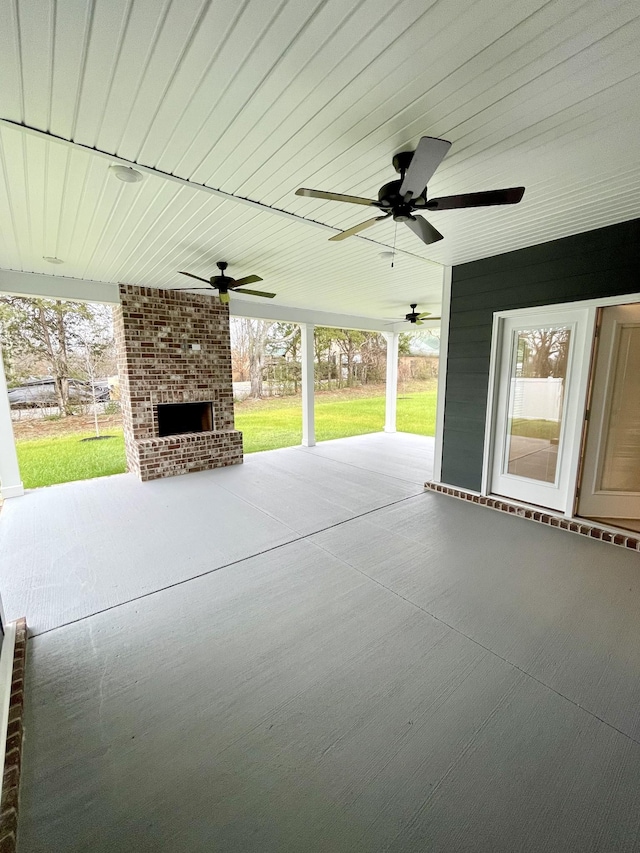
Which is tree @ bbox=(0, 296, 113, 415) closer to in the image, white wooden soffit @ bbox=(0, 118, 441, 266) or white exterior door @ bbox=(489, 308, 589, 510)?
white wooden soffit @ bbox=(0, 118, 441, 266)

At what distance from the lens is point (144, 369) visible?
17.0ft

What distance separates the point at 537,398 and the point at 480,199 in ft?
8.25

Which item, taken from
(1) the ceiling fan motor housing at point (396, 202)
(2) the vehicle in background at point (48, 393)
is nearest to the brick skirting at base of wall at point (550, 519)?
(1) the ceiling fan motor housing at point (396, 202)

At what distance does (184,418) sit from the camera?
587 centimetres

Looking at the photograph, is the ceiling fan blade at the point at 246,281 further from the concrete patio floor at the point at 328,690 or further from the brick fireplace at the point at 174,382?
the concrete patio floor at the point at 328,690

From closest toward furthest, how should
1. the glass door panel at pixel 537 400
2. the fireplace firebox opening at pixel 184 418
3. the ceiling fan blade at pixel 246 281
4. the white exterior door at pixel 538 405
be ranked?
1. the white exterior door at pixel 538 405
2. the glass door panel at pixel 537 400
3. the ceiling fan blade at pixel 246 281
4. the fireplace firebox opening at pixel 184 418

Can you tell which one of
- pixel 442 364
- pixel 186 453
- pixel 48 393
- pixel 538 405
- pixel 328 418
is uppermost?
pixel 442 364

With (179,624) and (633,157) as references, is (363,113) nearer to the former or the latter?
(633,157)

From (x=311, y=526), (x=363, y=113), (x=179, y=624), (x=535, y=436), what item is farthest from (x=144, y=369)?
(x=535, y=436)

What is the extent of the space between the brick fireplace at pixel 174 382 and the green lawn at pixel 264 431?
130 cm

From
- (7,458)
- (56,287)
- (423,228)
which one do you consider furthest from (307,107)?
(7,458)

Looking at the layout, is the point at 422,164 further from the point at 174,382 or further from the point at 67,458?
the point at 67,458

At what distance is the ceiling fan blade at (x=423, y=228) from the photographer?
225cm

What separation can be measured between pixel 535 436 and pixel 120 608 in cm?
408
